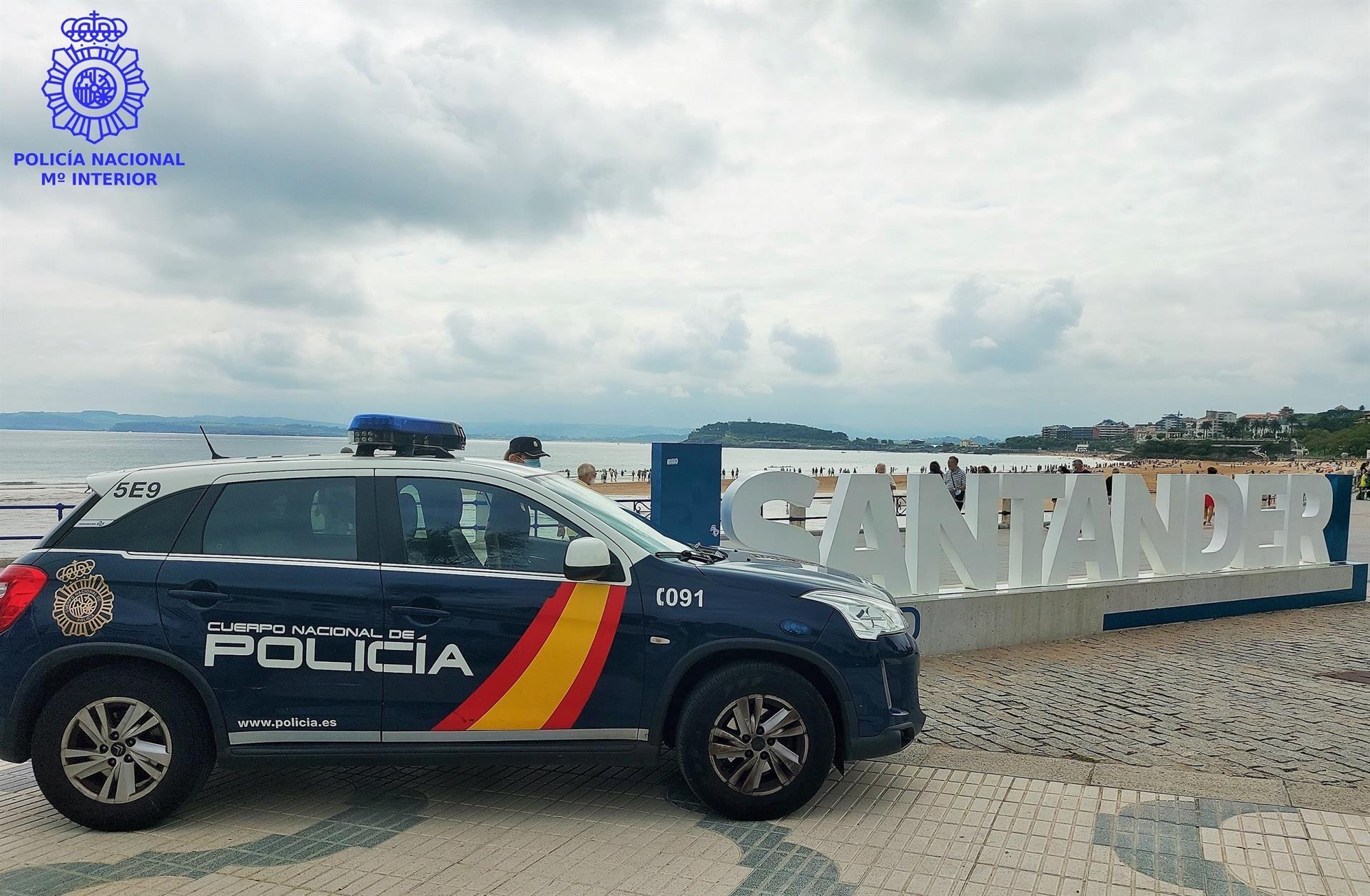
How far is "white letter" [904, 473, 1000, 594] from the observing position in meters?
9.27

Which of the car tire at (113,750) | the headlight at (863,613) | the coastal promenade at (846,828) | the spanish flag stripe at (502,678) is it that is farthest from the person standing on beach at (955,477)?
the car tire at (113,750)


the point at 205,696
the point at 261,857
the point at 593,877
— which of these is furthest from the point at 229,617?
the point at 593,877

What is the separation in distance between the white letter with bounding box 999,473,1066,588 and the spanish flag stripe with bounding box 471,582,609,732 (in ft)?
21.0

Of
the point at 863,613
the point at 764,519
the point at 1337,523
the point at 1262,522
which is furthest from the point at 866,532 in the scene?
the point at 1337,523

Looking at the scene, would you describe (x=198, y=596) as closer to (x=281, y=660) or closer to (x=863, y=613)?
(x=281, y=660)

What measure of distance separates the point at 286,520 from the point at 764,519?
4674 millimetres

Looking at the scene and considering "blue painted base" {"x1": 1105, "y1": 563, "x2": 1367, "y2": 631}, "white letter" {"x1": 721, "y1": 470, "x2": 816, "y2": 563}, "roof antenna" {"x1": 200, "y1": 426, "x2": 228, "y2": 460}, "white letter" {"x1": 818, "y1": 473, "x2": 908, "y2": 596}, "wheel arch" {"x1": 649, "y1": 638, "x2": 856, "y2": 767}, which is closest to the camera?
"wheel arch" {"x1": 649, "y1": 638, "x2": 856, "y2": 767}

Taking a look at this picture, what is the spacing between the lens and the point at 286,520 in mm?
4828

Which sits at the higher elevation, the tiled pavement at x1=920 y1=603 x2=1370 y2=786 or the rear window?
the rear window

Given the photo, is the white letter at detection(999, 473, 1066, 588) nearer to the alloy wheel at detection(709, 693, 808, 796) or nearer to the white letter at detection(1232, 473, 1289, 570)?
the white letter at detection(1232, 473, 1289, 570)

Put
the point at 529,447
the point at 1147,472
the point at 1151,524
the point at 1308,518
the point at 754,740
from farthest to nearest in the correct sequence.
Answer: the point at 1147,472 → the point at 1308,518 → the point at 1151,524 → the point at 529,447 → the point at 754,740

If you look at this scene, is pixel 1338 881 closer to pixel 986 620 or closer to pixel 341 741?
pixel 341 741

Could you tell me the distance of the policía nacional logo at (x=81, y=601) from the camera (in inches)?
179

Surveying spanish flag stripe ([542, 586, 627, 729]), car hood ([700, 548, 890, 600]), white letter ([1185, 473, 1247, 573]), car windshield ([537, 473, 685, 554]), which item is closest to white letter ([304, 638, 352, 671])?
spanish flag stripe ([542, 586, 627, 729])
